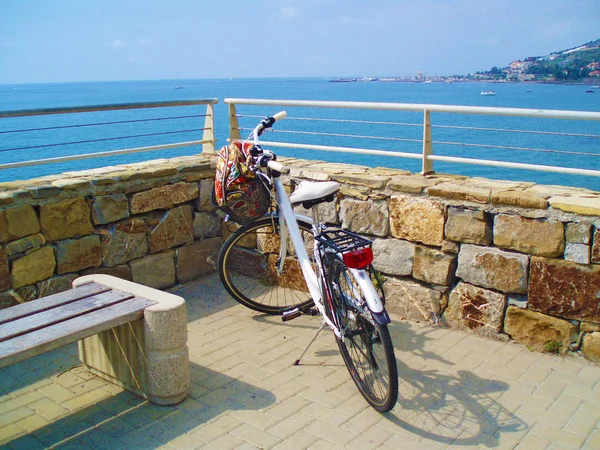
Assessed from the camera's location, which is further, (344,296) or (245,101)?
(245,101)

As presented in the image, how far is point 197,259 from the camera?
19.1 feet

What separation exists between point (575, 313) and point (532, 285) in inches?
12.3

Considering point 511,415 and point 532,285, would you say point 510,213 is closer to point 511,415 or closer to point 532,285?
point 532,285

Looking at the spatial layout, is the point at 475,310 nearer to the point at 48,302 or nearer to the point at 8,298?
the point at 48,302

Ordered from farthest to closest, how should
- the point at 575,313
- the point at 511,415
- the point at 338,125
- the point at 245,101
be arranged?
the point at 338,125
the point at 245,101
the point at 575,313
the point at 511,415

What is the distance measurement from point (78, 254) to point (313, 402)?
7.50ft

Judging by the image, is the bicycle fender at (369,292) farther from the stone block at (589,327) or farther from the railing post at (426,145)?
the railing post at (426,145)

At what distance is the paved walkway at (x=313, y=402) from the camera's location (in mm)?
3295

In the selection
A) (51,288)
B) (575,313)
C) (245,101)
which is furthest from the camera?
(245,101)

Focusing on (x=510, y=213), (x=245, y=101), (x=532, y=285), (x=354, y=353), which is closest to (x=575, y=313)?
(x=532, y=285)

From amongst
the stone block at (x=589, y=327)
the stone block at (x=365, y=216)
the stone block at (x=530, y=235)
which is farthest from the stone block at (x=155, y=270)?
the stone block at (x=589, y=327)

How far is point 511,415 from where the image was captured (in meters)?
3.49

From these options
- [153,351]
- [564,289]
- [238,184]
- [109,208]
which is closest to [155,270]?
[109,208]

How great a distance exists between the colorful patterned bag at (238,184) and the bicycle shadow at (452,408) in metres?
1.53
